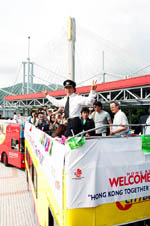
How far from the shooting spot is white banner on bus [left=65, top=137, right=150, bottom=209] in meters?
2.07

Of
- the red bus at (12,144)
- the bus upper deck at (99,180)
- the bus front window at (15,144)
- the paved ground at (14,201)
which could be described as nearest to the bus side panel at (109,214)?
the bus upper deck at (99,180)

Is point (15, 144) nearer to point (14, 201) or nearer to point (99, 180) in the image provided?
point (14, 201)

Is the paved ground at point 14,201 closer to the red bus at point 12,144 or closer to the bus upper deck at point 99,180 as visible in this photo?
the red bus at point 12,144

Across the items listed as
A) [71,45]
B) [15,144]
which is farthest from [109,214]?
[15,144]

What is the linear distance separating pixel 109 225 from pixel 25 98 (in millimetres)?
33368

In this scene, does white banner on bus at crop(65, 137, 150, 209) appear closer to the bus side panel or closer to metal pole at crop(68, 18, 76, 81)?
the bus side panel

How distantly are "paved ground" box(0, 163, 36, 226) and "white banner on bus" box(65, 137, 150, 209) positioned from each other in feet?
11.7

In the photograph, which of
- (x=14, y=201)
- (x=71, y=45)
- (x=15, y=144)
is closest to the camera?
(x=14, y=201)

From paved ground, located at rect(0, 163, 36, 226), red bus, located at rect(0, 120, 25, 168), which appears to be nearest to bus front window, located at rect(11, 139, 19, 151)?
red bus, located at rect(0, 120, 25, 168)

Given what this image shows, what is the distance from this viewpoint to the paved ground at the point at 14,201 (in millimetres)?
5230

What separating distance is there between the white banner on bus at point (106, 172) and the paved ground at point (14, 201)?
3552mm

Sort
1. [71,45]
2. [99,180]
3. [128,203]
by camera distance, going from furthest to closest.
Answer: [71,45] → [128,203] → [99,180]

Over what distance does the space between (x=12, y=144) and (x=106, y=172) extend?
7729mm

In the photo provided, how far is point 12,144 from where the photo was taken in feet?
30.4
